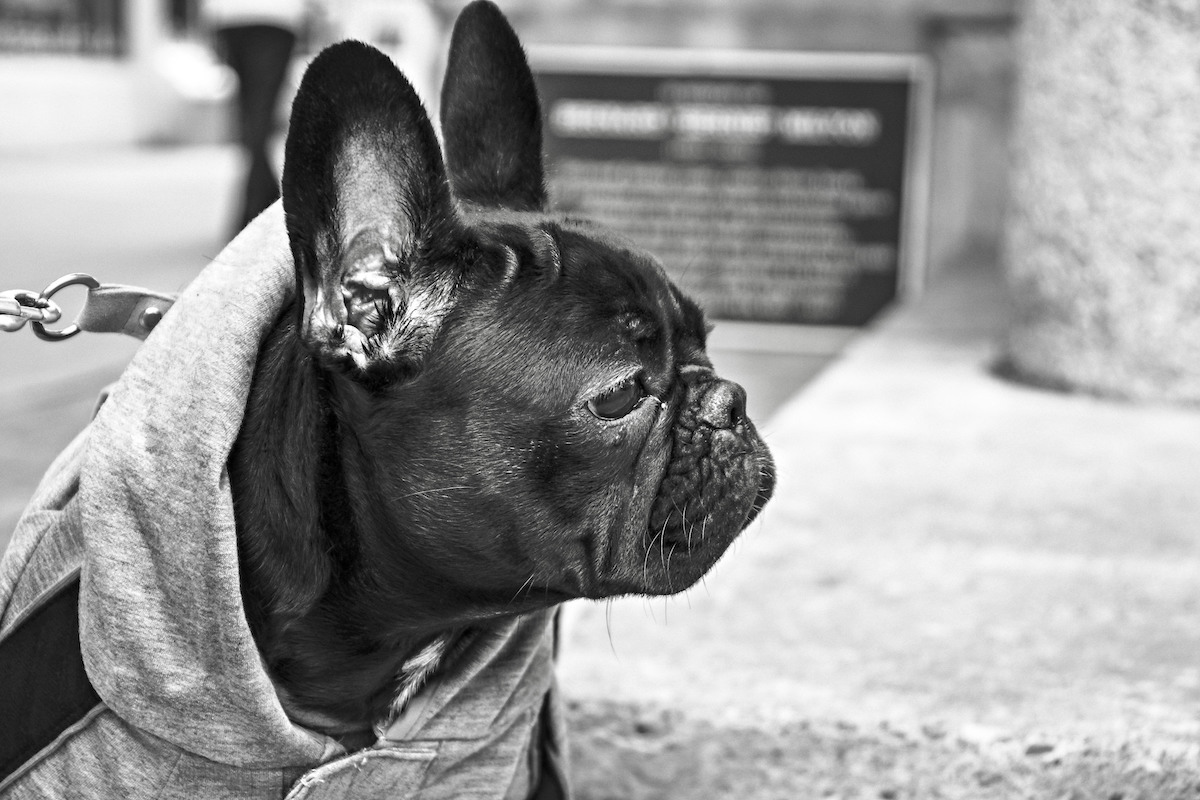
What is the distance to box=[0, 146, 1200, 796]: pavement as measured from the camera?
2.47 m

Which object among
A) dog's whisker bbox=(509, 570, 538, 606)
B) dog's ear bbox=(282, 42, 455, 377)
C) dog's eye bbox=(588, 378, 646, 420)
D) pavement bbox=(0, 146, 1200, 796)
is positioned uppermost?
dog's ear bbox=(282, 42, 455, 377)

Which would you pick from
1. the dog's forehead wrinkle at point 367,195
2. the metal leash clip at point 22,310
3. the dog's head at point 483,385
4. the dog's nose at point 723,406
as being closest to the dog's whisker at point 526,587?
the dog's head at point 483,385

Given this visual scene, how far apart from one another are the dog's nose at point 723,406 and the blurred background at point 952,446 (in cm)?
56

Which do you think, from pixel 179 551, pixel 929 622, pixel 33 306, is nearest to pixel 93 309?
pixel 33 306

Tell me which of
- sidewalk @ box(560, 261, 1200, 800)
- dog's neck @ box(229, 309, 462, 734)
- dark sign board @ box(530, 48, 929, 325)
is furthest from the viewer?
dark sign board @ box(530, 48, 929, 325)

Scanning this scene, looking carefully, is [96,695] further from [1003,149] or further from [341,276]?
[1003,149]

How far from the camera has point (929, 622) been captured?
2818 millimetres

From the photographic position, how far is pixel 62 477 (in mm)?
1931

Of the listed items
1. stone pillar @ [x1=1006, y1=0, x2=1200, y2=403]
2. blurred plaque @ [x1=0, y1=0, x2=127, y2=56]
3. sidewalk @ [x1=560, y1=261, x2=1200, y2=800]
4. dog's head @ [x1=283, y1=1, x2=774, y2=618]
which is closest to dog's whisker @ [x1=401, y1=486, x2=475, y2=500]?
dog's head @ [x1=283, y1=1, x2=774, y2=618]

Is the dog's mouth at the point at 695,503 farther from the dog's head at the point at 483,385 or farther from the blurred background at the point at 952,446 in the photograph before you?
the blurred background at the point at 952,446

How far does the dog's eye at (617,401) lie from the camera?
1846mm

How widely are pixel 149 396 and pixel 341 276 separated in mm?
278

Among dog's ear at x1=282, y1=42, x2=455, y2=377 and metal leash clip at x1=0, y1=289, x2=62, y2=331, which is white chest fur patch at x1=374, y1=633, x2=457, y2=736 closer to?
dog's ear at x1=282, y1=42, x2=455, y2=377

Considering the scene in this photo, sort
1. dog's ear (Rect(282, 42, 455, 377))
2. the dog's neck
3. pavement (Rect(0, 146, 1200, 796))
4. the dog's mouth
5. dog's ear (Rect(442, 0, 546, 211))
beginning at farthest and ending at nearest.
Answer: pavement (Rect(0, 146, 1200, 796)), dog's ear (Rect(442, 0, 546, 211)), the dog's mouth, the dog's neck, dog's ear (Rect(282, 42, 455, 377))
